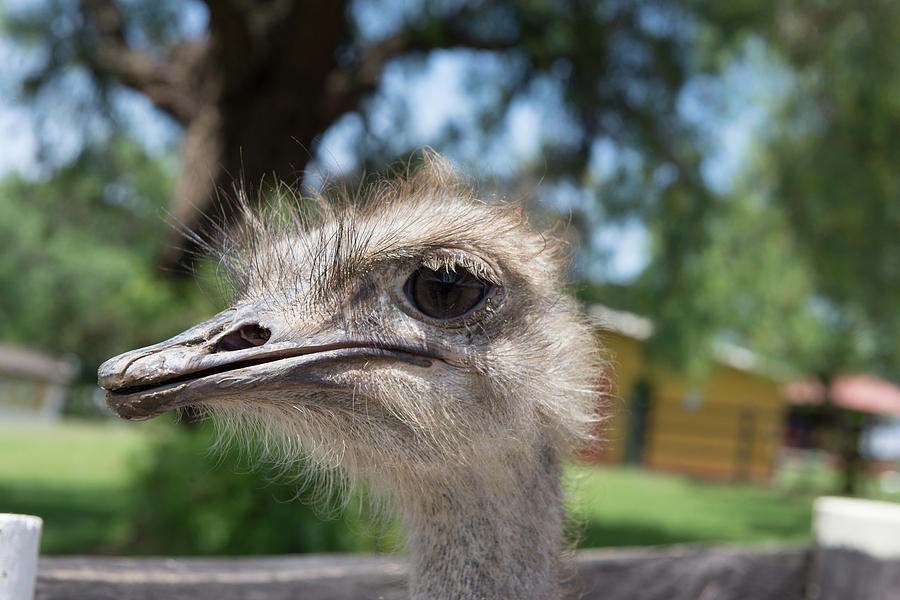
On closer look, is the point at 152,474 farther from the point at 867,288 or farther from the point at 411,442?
the point at 867,288

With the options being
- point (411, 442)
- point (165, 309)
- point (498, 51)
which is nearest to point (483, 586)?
point (411, 442)

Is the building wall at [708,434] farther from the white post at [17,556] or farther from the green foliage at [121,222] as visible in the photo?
the white post at [17,556]

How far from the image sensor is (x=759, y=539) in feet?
29.0

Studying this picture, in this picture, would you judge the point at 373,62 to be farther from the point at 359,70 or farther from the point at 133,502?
the point at 133,502

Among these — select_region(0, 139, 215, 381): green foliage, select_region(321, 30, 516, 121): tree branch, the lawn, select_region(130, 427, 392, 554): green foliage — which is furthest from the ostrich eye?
select_region(321, 30, 516, 121): tree branch

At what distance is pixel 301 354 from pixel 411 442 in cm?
21

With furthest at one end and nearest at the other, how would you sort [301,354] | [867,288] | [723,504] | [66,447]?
[66,447] < [723,504] < [867,288] < [301,354]

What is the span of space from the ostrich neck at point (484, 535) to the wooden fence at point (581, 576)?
325mm

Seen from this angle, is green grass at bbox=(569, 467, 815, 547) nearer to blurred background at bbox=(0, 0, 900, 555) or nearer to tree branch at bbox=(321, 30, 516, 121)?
blurred background at bbox=(0, 0, 900, 555)

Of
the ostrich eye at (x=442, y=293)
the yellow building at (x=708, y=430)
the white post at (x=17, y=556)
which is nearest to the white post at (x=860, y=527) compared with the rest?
the ostrich eye at (x=442, y=293)

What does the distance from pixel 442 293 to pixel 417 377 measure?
0.13 m

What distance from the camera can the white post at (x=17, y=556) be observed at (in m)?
1.33

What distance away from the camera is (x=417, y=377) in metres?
1.35

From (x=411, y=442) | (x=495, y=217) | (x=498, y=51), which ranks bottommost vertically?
(x=411, y=442)
